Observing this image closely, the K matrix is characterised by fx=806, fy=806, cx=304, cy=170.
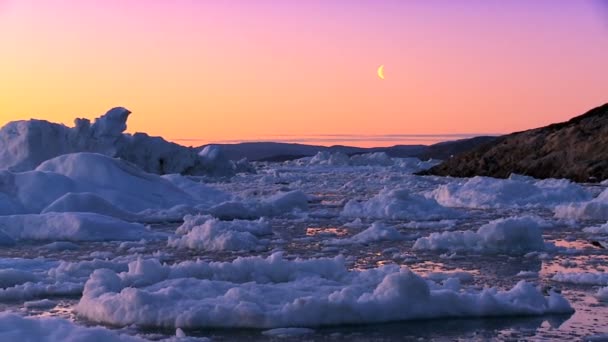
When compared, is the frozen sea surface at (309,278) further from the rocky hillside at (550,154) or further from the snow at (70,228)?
the rocky hillside at (550,154)

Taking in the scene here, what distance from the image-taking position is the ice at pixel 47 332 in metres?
4.40

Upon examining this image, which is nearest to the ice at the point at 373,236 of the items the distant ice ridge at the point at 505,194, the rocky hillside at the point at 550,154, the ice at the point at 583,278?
the ice at the point at 583,278

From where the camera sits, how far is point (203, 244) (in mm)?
11000

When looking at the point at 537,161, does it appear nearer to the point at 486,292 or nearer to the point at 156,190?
the point at 156,190

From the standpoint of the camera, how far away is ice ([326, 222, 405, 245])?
1162cm

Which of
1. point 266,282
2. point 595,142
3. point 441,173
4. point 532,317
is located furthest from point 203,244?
point 441,173

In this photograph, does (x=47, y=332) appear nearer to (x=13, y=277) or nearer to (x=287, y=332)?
(x=287, y=332)

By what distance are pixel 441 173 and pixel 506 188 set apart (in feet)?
98.1

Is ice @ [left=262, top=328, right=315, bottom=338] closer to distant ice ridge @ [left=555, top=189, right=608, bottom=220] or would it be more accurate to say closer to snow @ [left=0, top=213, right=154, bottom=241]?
snow @ [left=0, top=213, right=154, bottom=241]

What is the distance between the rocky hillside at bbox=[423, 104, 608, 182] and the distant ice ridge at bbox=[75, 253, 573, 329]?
31.1 metres

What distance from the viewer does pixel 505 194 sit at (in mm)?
21031

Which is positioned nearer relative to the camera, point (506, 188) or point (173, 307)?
point (173, 307)

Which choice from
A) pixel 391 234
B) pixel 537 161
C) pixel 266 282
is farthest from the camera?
pixel 537 161

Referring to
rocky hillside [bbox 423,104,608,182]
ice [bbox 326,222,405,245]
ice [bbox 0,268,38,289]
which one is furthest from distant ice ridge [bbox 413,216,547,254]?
rocky hillside [bbox 423,104,608,182]
